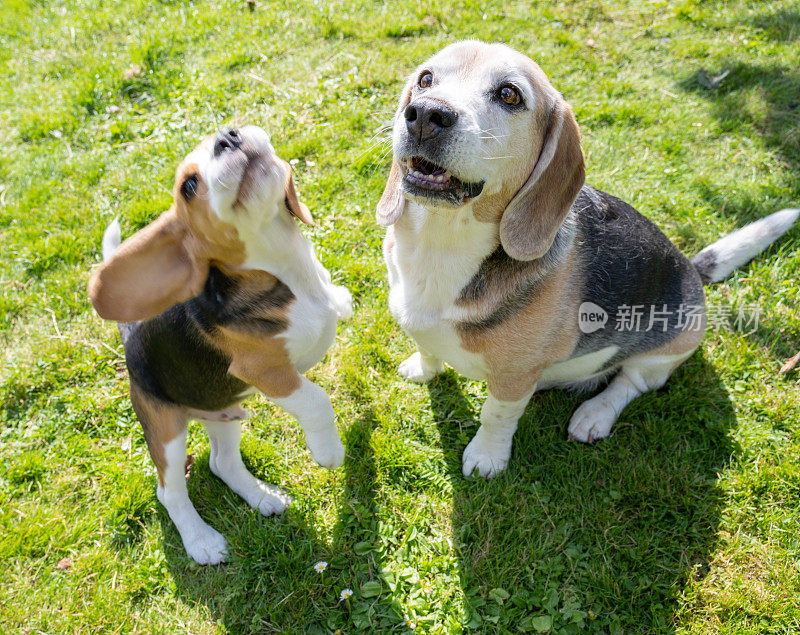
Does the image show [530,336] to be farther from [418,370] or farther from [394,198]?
[418,370]

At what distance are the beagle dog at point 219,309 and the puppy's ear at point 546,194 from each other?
1.12 m

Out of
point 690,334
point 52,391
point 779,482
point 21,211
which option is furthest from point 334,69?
point 779,482

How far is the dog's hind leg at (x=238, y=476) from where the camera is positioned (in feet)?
12.0

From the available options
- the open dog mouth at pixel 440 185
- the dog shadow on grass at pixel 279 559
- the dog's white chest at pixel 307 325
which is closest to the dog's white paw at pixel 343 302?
the dog's white chest at pixel 307 325

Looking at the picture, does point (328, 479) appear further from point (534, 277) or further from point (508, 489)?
point (534, 277)

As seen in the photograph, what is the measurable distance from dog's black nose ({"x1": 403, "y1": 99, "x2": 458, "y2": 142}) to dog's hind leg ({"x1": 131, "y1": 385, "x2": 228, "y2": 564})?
200cm

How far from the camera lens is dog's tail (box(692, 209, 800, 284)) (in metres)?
4.06

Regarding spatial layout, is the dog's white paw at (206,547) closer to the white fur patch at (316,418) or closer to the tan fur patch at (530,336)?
the white fur patch at (316,418)

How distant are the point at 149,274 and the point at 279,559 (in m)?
1.89

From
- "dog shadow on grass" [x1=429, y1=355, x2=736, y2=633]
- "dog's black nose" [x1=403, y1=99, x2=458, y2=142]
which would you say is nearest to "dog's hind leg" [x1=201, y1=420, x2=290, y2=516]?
"dog shadow on grass" [x1=429, y1=355, x2=736, y2=633]

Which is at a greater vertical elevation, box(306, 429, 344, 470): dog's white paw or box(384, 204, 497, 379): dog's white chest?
box(384, 204, 497, 379): dog's white chest

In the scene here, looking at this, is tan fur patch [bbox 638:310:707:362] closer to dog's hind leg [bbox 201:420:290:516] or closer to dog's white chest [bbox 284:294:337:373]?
dog's white chest [bbox 284:294:337:373]

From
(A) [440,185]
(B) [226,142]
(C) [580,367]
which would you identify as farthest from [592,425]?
(B) [226,142]

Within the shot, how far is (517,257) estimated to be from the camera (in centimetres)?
281
